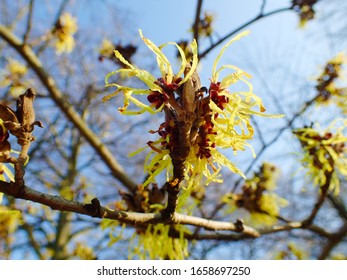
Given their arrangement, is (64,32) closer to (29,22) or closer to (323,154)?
(29,22)

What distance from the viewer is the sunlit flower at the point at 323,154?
7.34ft

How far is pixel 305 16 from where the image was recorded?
11.3 feet

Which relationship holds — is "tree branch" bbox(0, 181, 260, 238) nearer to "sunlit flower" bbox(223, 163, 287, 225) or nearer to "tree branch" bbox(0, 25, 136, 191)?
"sunlit flower" bbox(223, 163, 287, 225)

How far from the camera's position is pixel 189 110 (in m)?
1.07

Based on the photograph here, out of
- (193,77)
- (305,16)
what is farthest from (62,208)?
(305,16)

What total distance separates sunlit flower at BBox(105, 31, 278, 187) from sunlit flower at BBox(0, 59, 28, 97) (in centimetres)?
385

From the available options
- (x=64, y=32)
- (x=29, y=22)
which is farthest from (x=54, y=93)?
(x=64, y=32)

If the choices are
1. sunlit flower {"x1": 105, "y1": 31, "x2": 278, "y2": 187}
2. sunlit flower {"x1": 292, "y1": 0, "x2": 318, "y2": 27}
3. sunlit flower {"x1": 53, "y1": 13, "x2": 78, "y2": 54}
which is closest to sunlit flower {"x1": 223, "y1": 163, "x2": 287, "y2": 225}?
sunlit flower {"x1": 292, "y1": 0, "x2": 318, "y2": 27}

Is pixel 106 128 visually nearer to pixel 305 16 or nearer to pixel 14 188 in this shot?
pixel 305 16

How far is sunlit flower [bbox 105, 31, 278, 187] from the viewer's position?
1091 mm

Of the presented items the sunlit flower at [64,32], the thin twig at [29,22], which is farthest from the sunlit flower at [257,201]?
the sunlit flower at [64,32]
